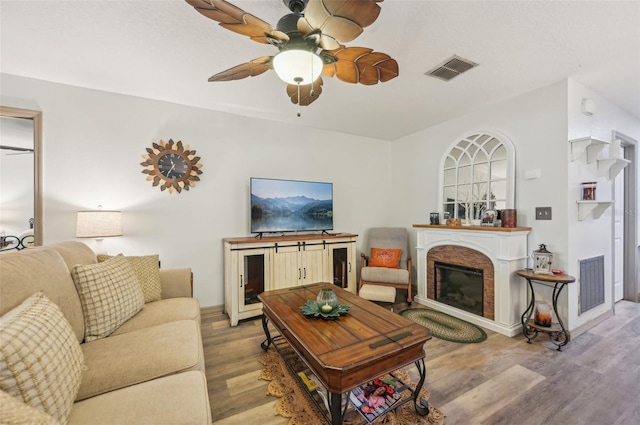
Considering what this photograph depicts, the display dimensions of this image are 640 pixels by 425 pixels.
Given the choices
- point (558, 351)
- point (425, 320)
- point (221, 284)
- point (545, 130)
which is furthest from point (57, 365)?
point (545, 130)

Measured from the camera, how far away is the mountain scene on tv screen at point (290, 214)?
10.9 ft

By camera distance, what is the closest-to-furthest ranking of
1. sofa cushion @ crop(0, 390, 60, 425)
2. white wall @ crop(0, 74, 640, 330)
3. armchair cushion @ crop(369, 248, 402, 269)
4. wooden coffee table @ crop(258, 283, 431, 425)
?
sofa cushion @ crop(0, 390, 60, 425), wooden coffee table @ crop(258, 283, 431, 425), white wall @ crop(0, 74, 640, 330), armchair cushion @ crop(369, 248, 402, 269)

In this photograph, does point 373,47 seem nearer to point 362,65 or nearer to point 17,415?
point 362,65

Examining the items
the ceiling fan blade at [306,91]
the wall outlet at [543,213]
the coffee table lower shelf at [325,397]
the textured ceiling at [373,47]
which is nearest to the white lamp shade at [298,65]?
the ceiling fan blade at [306,91]

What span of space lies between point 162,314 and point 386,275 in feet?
8.44

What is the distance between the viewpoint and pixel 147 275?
2.18m

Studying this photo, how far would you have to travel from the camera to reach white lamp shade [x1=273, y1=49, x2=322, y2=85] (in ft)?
4.57

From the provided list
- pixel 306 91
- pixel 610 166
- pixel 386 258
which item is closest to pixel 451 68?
pixel 306 91

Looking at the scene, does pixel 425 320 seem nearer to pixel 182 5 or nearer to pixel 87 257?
pixel 87 257

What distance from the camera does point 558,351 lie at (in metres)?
A: 2.25

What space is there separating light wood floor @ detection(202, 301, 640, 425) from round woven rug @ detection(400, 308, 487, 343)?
0.36 ft

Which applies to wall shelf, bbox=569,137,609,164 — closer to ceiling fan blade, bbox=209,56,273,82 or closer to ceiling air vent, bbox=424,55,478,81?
ceiling air vent, bbox=424,55,478,81

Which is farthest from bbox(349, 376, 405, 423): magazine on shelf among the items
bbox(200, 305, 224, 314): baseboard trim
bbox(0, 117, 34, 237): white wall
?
bbox(0, 117, 34, 237): white wall

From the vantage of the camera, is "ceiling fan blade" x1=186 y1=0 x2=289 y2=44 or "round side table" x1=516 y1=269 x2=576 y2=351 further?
"round side table" x1=516 y1=269 x2=576 y2=351
